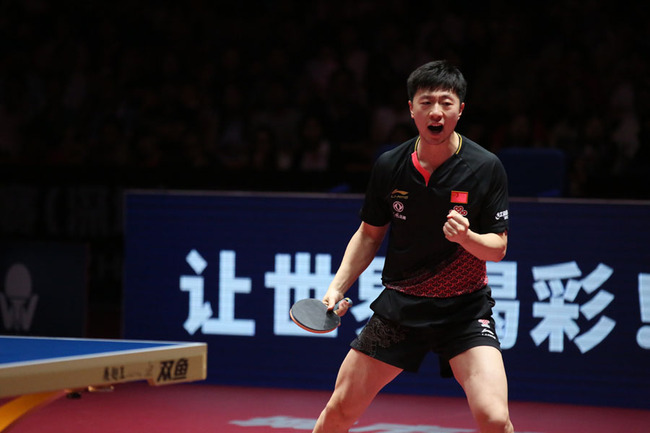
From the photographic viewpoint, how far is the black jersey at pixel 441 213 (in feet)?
12.5

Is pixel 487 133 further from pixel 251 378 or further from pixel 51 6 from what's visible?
pixel 51 6

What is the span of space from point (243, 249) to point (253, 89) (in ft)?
12.8

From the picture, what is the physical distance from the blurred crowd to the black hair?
3981 mm

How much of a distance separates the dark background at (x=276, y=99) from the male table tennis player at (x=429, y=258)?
13.0 ft

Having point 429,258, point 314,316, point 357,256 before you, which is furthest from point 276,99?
point 314,316

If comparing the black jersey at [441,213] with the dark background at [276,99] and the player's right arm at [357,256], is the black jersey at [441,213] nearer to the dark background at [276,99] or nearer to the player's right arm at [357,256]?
the player's right arm at [357,256]

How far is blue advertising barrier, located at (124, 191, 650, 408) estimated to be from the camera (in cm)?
639

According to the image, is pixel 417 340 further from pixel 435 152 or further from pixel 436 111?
pixel 436 111

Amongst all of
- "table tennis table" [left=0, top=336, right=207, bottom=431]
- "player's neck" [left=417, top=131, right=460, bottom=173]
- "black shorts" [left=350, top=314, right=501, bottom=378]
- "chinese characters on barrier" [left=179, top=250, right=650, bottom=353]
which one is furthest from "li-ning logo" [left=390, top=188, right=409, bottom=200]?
"chinese characters on barrier" [left=179, top=250, right=650, bottom=353]

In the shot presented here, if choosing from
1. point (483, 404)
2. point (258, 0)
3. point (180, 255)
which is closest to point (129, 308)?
point (180, 255)

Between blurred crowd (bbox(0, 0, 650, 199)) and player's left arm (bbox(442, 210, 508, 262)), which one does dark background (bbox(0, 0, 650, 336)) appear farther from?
player's left arm (bbox(442, 210, 508, 262))

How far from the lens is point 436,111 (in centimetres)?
368

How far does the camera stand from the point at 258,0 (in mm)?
11602

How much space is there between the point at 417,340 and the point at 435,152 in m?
0.72
